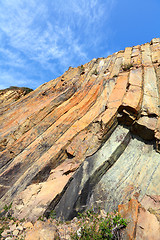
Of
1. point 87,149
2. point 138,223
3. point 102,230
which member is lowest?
point 102,230

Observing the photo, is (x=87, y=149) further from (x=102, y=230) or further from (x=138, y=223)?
(x=138, y=223)

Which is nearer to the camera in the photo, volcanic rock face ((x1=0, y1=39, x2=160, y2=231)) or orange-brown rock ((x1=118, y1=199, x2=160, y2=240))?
orange-brown rock ((x1=118, y1=199, x2=160, y2=240))

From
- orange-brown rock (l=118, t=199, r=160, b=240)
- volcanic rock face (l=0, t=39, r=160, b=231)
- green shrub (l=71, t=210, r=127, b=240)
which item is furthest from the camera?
volcanic rock face (l=0, t=39, r=160, b=231)

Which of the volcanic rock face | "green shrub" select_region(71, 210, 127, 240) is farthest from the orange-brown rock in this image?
the volcanic rock face

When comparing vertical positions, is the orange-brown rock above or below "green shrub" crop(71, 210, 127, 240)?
above

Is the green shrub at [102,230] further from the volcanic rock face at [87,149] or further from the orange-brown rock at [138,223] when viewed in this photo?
the volcanic rock face at [87,149]

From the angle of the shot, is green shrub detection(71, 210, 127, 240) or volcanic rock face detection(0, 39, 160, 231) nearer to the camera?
green shrub detection(71, 210, 127, 240)

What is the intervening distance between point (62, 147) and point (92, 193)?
11.0ft

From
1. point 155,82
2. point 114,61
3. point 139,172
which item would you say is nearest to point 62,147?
point 139,172

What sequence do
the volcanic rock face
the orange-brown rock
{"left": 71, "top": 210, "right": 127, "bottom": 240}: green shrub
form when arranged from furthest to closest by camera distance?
the volcanic rock face → {"left": 71, "top": 210, "right": 127, "bottom": 240}: green shrub → the orange-brown rock

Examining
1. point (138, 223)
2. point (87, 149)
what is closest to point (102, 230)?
point (138, 223)

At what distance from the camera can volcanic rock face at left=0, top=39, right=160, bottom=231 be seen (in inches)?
294

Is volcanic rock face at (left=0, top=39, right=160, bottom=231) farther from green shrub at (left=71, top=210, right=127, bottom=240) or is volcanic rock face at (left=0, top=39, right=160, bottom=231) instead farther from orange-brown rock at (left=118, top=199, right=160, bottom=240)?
green shrub at (left=71, top=210, right=127, bottom=240)

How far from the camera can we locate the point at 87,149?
909 centimetres
